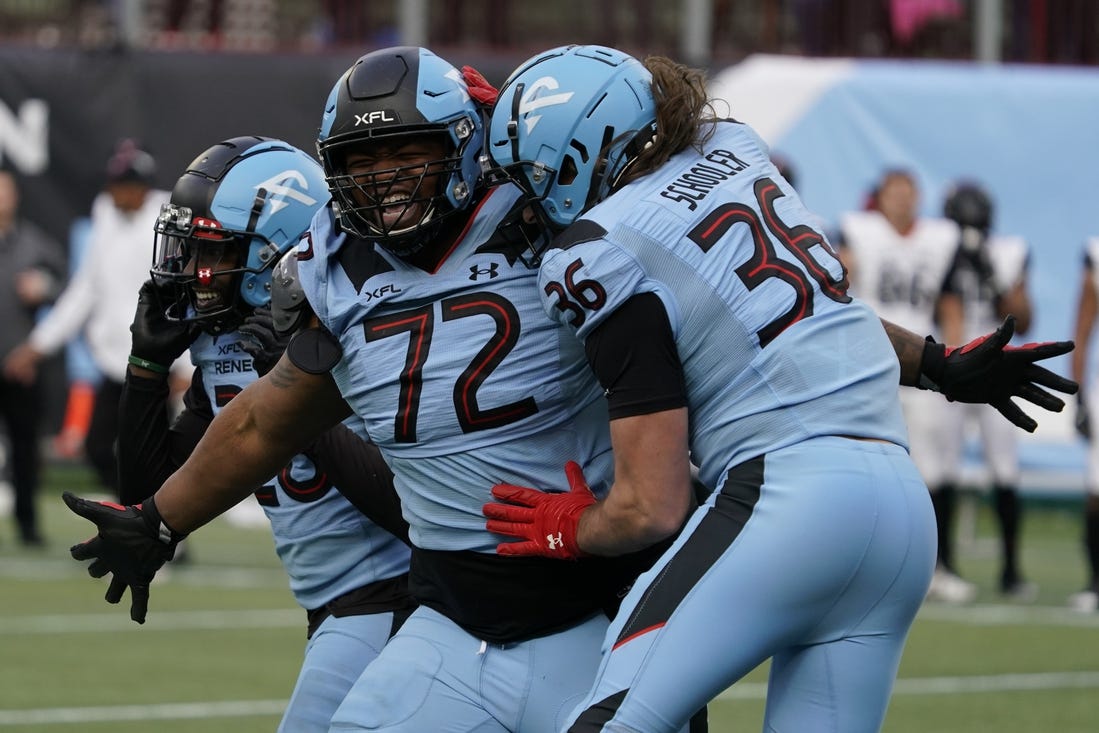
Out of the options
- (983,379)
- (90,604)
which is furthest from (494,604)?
(90,604)

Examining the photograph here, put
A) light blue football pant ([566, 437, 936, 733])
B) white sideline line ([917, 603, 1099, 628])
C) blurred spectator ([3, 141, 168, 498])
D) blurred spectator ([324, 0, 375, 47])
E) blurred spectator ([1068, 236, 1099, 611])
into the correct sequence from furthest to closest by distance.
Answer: blurred spectator ([324, 0, 375, 47]), blurred spectator ([3, 141, 168, 498]), blurred spectator ([1068, 236, 1099, 611]), white sideline line ([917, 603, 1099, 628]), light blue football pant ([566, 437, 936, 733])

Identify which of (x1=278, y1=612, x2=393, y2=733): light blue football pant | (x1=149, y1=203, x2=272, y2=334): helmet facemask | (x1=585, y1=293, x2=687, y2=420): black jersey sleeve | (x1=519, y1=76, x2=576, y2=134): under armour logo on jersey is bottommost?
(x1=278, y1=612, x2=393, y2=733): light blue football pant

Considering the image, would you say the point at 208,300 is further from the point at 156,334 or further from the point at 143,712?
the point at 143,712

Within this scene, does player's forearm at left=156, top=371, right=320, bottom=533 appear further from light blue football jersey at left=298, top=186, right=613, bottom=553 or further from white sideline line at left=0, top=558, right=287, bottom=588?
white sideline line at left=0, top=558, right=287, bottom=588

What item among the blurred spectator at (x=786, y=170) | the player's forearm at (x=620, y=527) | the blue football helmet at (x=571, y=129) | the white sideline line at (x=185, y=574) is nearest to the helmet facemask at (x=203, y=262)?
the blue football helmet at (x=571, y=129)

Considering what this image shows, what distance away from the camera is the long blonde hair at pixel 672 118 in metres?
3.50

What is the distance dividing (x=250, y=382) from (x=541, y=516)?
111 cm

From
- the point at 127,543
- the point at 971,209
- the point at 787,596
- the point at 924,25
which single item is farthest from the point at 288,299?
the point at 924,25

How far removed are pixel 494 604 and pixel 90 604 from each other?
578 cm

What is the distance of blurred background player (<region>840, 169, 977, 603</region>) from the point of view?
9602mm

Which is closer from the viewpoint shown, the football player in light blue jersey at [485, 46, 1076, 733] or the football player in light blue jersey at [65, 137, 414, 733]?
the football player in light blue jersey at [485, 46, 1076, 733]

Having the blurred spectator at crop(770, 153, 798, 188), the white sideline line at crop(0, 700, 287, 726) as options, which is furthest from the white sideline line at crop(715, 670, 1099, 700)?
the blurred spectator at crop(770, 153, 798, 188)

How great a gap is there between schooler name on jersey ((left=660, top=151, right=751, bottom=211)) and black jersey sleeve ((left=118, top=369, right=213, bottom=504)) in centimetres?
156

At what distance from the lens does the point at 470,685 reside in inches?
142
